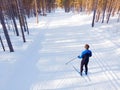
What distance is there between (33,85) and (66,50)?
6.45 meters

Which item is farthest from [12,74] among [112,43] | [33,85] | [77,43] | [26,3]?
[26,3]

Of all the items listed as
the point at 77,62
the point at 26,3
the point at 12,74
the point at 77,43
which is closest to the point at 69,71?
the point at 77,62

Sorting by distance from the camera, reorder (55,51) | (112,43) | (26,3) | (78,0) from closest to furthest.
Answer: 1. (55,51)
2. (112,43)
3. (26,3)
4. (78,0)

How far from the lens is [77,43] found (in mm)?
16375

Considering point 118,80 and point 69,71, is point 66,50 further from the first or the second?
point 118,80

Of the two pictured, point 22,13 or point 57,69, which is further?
point 22,13

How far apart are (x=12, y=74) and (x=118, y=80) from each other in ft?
20.5

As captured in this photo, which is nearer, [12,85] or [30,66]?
[12,85]

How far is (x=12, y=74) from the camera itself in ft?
31.4

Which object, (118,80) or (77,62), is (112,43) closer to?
(77,62)

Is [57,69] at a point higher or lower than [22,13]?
lower

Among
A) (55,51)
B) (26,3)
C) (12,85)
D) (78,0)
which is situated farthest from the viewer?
(78,0)

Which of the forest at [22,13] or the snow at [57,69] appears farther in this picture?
the forest at [22,13]

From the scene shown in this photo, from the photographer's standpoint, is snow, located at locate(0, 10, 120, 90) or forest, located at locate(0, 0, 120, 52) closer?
snow, located at locate(0, 10, 120, 90)
